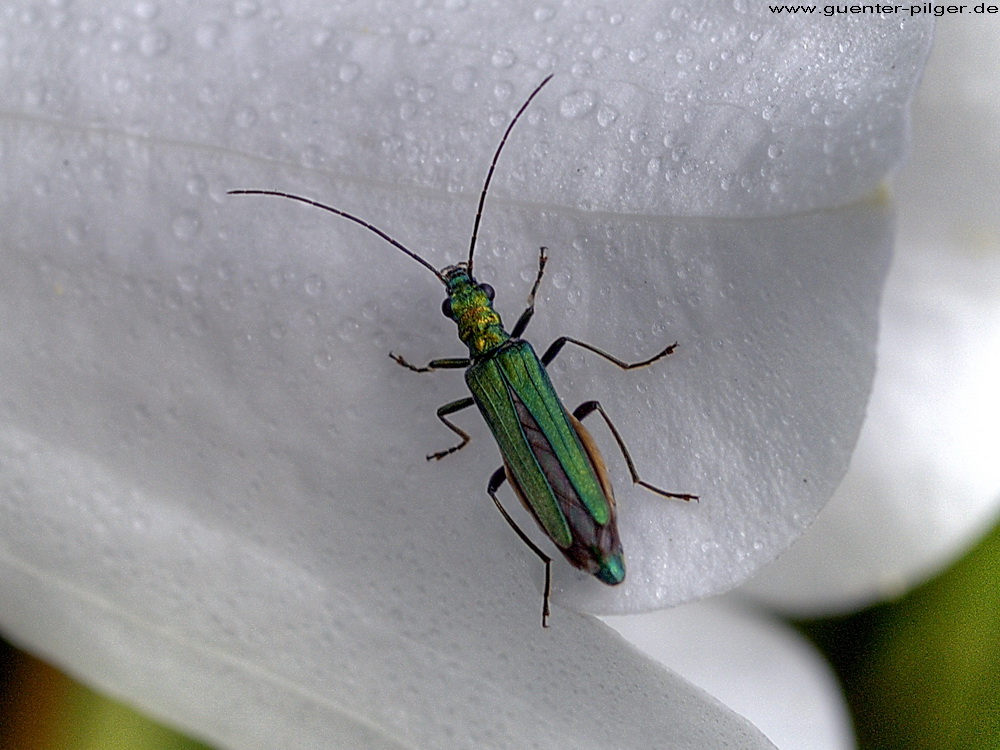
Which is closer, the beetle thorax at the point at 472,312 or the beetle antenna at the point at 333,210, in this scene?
the beetle antenna at the point at 333,210

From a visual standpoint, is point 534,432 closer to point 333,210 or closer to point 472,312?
point 472,312

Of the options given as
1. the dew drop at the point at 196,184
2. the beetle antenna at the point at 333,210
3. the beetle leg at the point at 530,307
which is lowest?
the beetle antenna at the point at 333,210

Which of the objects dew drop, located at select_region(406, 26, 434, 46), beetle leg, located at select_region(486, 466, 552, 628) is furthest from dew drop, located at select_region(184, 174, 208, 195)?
beetle leg, located at select_region(486, 466, 552, 628)

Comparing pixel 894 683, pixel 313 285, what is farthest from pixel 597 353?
pixel 894 683

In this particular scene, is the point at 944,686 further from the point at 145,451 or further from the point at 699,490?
the point at 145,451

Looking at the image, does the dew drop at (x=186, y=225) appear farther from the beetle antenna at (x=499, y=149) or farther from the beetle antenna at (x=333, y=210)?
the beetle antenna at (x=499, y=149)

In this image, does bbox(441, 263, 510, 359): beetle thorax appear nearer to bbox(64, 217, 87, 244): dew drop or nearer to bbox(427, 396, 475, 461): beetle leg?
bbox(427, 396, 475, 461): beetle leg

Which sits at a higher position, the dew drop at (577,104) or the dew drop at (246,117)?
the dew drop at (577,104)

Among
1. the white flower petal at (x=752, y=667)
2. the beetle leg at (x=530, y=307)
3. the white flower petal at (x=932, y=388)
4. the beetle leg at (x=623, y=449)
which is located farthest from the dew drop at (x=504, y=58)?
the white flower petal at (x=752, y=667)
